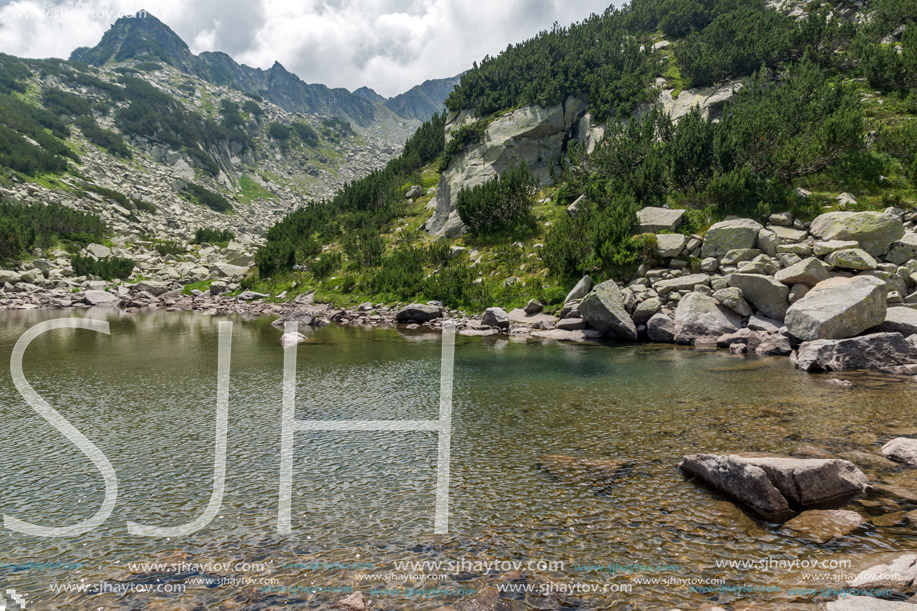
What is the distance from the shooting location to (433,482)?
8391 mm

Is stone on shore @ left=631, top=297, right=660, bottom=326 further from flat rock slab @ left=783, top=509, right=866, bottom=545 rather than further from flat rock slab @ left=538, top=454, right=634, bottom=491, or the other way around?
flat rock slab @ left=783, top=509, right=866, bottom=545

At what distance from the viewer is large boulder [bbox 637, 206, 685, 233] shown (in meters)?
30.5

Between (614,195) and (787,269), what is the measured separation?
650 inches

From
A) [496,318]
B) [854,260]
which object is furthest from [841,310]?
[496,318]

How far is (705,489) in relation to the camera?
772cm

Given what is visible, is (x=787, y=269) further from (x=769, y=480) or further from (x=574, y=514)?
(x=574, y=514)

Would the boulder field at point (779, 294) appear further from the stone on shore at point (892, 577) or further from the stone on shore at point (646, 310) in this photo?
the stone on shore at point (892, 577)

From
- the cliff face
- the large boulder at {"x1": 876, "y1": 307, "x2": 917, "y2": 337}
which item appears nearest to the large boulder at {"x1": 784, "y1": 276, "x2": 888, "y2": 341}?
the large boulder at {"x1": 876, "y1": 307, "x2": 917, "y2": 337}

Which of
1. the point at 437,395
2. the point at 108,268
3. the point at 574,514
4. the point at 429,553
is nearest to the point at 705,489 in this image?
the point at 574,514

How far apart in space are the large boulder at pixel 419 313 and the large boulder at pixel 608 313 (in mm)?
12385

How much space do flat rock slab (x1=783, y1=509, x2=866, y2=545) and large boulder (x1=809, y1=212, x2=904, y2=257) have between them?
23098 mm

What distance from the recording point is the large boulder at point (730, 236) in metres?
25.8

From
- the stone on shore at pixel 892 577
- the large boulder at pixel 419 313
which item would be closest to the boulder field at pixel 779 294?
the large boulder at pixel 419 313

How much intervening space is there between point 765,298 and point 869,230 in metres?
6.63
